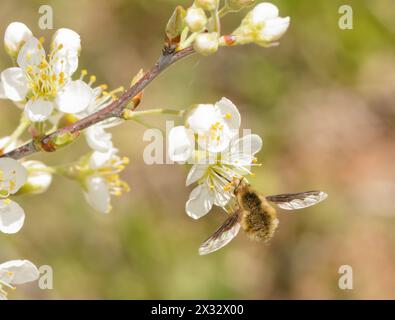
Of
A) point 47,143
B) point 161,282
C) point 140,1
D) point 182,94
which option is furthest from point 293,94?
point 47,143

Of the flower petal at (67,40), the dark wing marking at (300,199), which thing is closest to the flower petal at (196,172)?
the dark wing marking at (300,199)

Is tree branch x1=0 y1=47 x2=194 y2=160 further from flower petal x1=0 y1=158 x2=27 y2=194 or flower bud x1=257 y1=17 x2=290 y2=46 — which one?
flower bud x1=257 y1=17 x2=290 y2=46

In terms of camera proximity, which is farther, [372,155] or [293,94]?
[372,155]

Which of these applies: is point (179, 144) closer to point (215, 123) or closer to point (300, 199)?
point (215, 123)

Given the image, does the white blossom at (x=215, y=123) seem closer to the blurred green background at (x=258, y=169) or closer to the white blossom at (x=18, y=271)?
the white blossom at (x=18, y=271)

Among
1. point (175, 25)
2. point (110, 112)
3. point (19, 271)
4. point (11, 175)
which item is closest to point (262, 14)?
point (175, 25)

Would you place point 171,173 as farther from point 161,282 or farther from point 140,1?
point 140,1
